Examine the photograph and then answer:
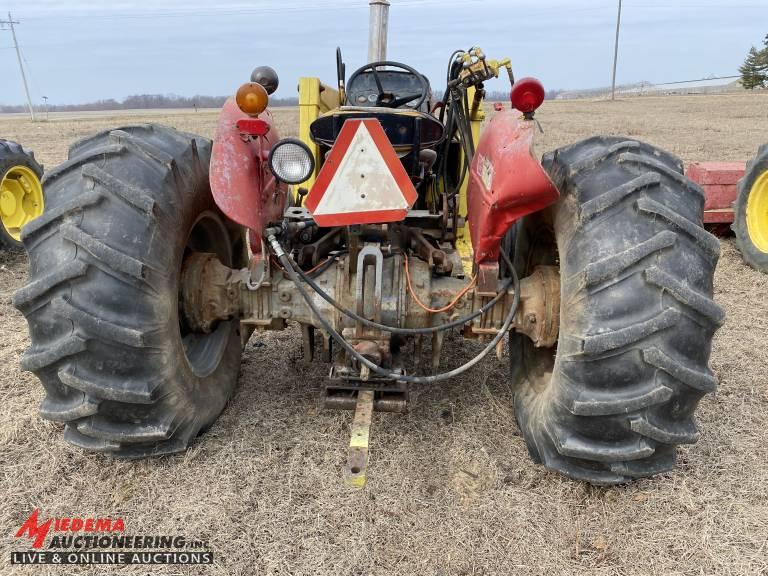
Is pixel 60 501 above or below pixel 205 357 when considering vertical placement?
below

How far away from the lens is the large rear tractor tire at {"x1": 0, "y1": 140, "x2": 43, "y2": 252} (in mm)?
5712

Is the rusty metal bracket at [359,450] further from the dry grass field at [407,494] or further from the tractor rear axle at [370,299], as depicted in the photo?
the tractor rear axle at [370,299]

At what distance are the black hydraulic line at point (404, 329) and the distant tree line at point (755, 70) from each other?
54230 mm

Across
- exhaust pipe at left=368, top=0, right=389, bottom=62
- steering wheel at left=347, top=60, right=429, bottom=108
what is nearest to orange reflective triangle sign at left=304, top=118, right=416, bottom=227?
steering wheel at left=347, top=60, right=429, bottom=108

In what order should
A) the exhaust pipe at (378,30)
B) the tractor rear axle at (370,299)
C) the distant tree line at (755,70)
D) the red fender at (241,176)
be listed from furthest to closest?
the distant tree line at (755,70)
the exhaust pipe at (378,30)
the tractor rear axle at (370,299)
the red fender at (241,176)

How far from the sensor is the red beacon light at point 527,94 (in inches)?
84.9

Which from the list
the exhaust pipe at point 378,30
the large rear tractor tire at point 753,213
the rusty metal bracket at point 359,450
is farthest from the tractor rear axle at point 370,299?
the large rear tractor tire at point 753,213

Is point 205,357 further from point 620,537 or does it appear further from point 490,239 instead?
point 620,537

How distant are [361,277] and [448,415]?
3.36 ft

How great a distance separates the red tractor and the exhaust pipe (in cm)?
199

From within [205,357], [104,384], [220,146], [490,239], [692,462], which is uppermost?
[220,146]

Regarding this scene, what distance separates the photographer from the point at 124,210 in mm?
2309

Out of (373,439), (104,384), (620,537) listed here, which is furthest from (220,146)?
(620,537)

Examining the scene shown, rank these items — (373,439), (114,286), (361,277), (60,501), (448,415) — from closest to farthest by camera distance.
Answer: (114,286) → (60,501) → (361,277) → (373,439) → (448,415)
